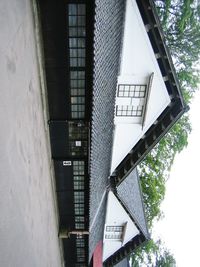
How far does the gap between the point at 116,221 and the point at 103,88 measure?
8936 millimetres

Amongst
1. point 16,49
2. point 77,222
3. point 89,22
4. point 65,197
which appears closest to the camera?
point 16,49

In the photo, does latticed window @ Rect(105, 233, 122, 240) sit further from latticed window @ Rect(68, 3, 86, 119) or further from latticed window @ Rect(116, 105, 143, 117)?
latticed window @ Rect(68, 3, 86, 119)

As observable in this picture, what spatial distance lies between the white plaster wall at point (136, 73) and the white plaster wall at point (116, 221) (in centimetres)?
346

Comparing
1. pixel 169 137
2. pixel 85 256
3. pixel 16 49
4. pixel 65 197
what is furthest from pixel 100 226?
pixel 16 49

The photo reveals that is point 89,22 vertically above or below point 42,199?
above

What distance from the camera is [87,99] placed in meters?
11.5

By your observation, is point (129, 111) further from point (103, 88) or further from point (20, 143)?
point (20, 143)

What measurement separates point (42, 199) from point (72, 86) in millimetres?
3738

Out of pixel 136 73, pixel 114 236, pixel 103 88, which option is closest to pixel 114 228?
pixel 114 236

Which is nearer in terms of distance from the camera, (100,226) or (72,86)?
(72,86)

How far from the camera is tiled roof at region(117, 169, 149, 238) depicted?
16859mm

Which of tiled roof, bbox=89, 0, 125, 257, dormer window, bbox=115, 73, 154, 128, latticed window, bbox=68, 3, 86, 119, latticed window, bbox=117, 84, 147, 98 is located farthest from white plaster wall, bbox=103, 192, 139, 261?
latticed window, bbox=68, 3, 86, 119

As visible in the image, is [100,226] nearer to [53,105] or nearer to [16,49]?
[53,105]

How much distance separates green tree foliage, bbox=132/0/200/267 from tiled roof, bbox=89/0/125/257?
15.9 feet
